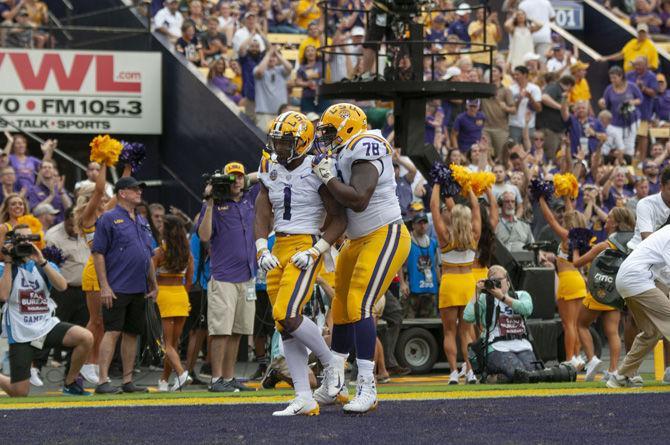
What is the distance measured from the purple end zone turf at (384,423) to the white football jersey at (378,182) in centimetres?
132

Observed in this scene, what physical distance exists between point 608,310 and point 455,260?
5.24 feet

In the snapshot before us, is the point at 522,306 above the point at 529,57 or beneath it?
beneath

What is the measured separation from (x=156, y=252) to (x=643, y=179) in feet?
26.5

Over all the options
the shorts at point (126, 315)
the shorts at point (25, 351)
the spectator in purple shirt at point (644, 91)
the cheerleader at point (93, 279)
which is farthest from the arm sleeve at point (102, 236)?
the spectator in purple shirt at point (644, 91)

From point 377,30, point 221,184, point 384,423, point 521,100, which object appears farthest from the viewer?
point 521,100

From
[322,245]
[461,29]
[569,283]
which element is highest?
[461,29]

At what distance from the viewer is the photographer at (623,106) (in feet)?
75.0

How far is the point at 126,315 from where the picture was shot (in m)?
13.0

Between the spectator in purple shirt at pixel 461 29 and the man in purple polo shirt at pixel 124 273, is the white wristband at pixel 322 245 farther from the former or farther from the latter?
the spectator in purple shirt at pixel 461 29

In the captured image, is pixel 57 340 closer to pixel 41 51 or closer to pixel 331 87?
pixel 331 87

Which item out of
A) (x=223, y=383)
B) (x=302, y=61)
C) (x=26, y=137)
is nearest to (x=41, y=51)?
(x=26, y=137)

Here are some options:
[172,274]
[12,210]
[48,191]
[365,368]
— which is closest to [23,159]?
[48,191]

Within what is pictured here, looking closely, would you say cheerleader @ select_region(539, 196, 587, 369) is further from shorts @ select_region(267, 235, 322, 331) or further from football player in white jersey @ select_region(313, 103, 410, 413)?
shorts @ select_region(267, 235, 322, 331)

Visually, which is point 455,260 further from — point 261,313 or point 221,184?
point 221,184
